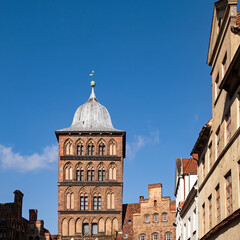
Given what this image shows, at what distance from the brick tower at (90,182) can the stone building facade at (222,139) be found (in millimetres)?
41343

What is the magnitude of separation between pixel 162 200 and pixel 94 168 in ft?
32.3

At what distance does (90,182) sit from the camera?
222 feet

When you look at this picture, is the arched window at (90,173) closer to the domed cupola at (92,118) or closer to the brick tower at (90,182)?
the brick tower at (90,182)

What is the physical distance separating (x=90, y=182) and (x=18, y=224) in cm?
1121

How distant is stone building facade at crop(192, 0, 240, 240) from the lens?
17562 millimetres

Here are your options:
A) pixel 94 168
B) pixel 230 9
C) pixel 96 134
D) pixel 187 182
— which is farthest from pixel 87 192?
pixel 230 9

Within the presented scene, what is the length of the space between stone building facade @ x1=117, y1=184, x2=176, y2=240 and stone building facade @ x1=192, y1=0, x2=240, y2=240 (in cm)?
3740

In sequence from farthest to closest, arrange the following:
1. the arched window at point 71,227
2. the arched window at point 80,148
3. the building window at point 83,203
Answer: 1. the arched window at point 80,148
2. the building window at point 83,203
3. the arched window at point 71,227

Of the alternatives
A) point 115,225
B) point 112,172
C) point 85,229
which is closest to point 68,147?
point 112,172

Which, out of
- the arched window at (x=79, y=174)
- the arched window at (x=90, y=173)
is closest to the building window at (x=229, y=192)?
the arched window at (x=90, y=173)

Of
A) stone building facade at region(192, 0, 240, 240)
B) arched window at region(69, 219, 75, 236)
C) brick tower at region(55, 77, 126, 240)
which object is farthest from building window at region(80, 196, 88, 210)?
stone building facade at region(192, 0, 240, 240)

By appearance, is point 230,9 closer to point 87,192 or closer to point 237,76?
point 237,76

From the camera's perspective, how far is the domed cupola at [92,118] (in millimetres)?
70925

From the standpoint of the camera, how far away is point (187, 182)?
39.8m
